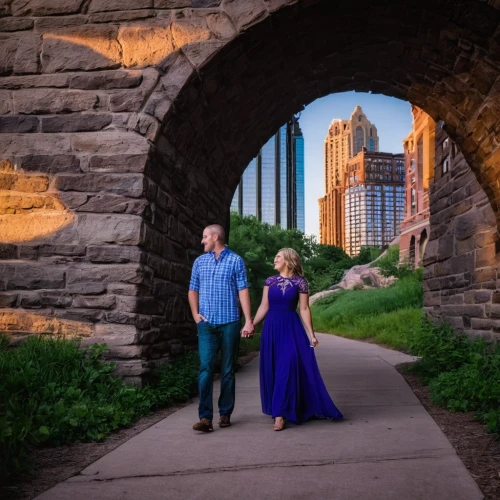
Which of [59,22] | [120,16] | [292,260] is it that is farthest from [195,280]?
[59,22]

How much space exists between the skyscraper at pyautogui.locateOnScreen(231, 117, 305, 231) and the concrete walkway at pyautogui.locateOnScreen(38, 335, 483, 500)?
54520 millimetres

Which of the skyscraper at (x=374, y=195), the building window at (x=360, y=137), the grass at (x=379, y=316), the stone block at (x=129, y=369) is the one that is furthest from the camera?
the building window at (x=360, y=137)

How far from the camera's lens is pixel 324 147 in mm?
137500

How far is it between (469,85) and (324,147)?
133 meters

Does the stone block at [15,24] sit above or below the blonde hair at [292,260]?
above

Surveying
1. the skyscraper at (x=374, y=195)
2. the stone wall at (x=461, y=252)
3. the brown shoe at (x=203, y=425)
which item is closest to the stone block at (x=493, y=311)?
the stone wall at (x=461, y=252)

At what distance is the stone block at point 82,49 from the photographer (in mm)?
6230

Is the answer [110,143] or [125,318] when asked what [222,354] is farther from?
[110,143]

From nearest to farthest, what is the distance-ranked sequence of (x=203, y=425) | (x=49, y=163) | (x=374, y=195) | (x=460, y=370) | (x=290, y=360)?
(x=203, y=425) < (x=290, y=360) < (x=49, y=163) < (x=460, y=370) < (x=374, y=195)

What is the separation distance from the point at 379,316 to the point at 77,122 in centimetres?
1480

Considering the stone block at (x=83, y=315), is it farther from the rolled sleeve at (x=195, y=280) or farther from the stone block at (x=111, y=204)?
the rolled sleeve at (x=195, y=280)

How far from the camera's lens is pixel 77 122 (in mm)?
6199

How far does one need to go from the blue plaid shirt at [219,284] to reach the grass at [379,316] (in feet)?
30.1

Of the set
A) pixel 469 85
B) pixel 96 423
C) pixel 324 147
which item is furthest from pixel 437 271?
pixel 324 147
